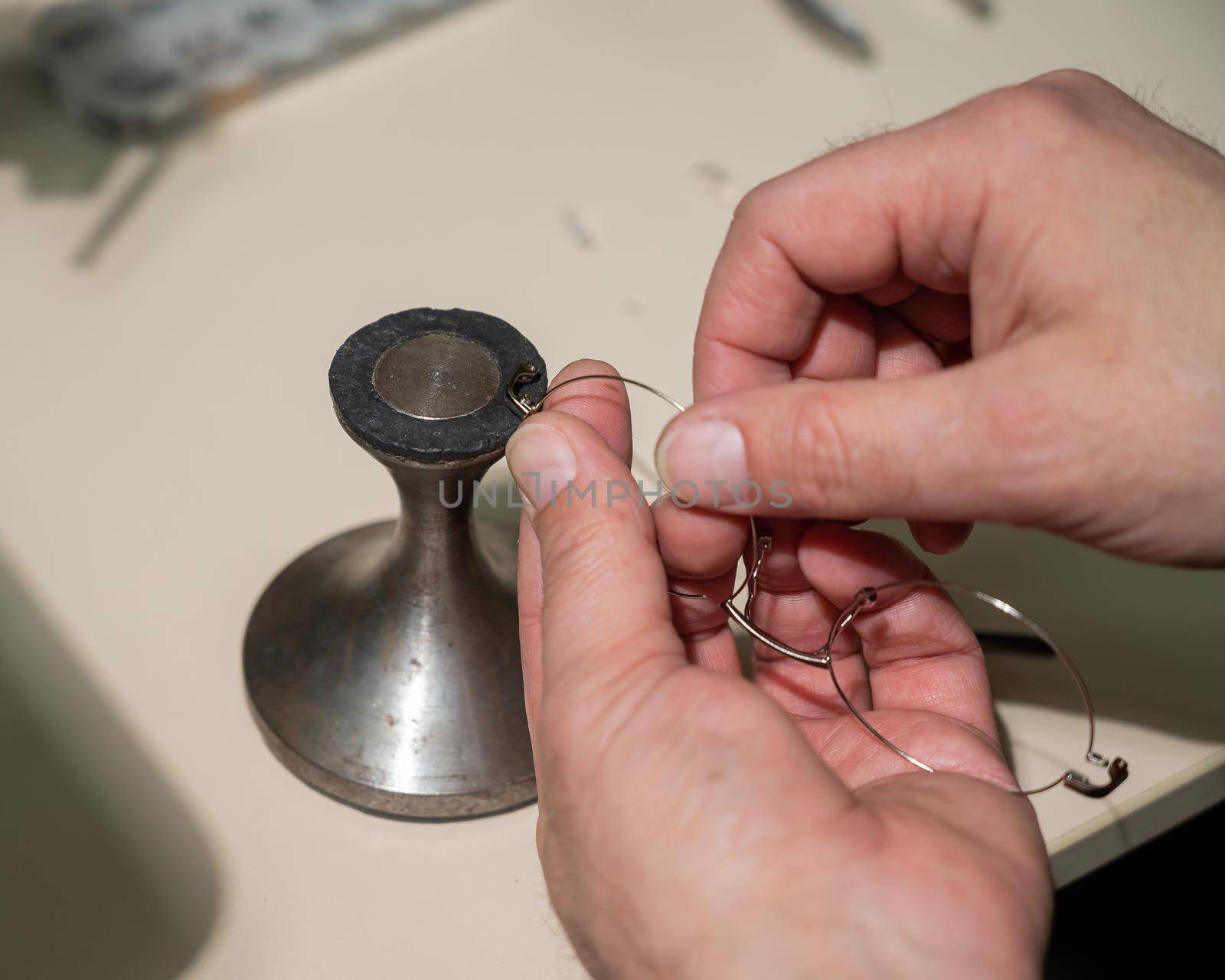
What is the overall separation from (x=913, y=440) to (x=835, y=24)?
0.86m

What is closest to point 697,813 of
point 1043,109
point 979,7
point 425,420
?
point 425,420

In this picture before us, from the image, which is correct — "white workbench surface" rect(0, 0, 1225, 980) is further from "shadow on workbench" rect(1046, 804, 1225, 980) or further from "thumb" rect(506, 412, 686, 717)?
"shadow on workbench" rect(1046, 804, 1225, 980)

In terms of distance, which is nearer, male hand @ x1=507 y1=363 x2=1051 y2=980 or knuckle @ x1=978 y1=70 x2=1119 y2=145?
male hand @ x1=507 y1=363 x2=1051 y2=980

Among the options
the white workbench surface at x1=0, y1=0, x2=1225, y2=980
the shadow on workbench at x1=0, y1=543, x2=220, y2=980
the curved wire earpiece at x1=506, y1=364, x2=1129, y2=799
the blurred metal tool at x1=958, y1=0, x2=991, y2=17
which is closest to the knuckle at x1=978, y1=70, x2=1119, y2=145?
the curved wire earpiece at x1=506, y1=364, x2=1129, y2=799

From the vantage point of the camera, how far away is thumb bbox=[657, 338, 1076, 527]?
1.59ft

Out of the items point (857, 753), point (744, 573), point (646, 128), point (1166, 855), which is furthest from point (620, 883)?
point (1166, 855)

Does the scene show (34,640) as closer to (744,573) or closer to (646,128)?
(744,573)

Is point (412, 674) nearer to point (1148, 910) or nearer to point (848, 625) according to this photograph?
point (848, 625)

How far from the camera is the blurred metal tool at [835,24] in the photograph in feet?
3.95

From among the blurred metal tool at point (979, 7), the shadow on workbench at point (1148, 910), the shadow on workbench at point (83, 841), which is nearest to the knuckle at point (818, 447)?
the shadow on workbench at point (83, 841)

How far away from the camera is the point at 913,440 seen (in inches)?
19.3

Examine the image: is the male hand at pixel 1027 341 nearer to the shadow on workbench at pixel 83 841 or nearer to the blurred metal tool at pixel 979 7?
the shadow on workbench at pixel 83 841

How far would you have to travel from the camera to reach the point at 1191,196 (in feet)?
1.76

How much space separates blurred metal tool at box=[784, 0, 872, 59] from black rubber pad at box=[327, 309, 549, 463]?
77 centimetres
